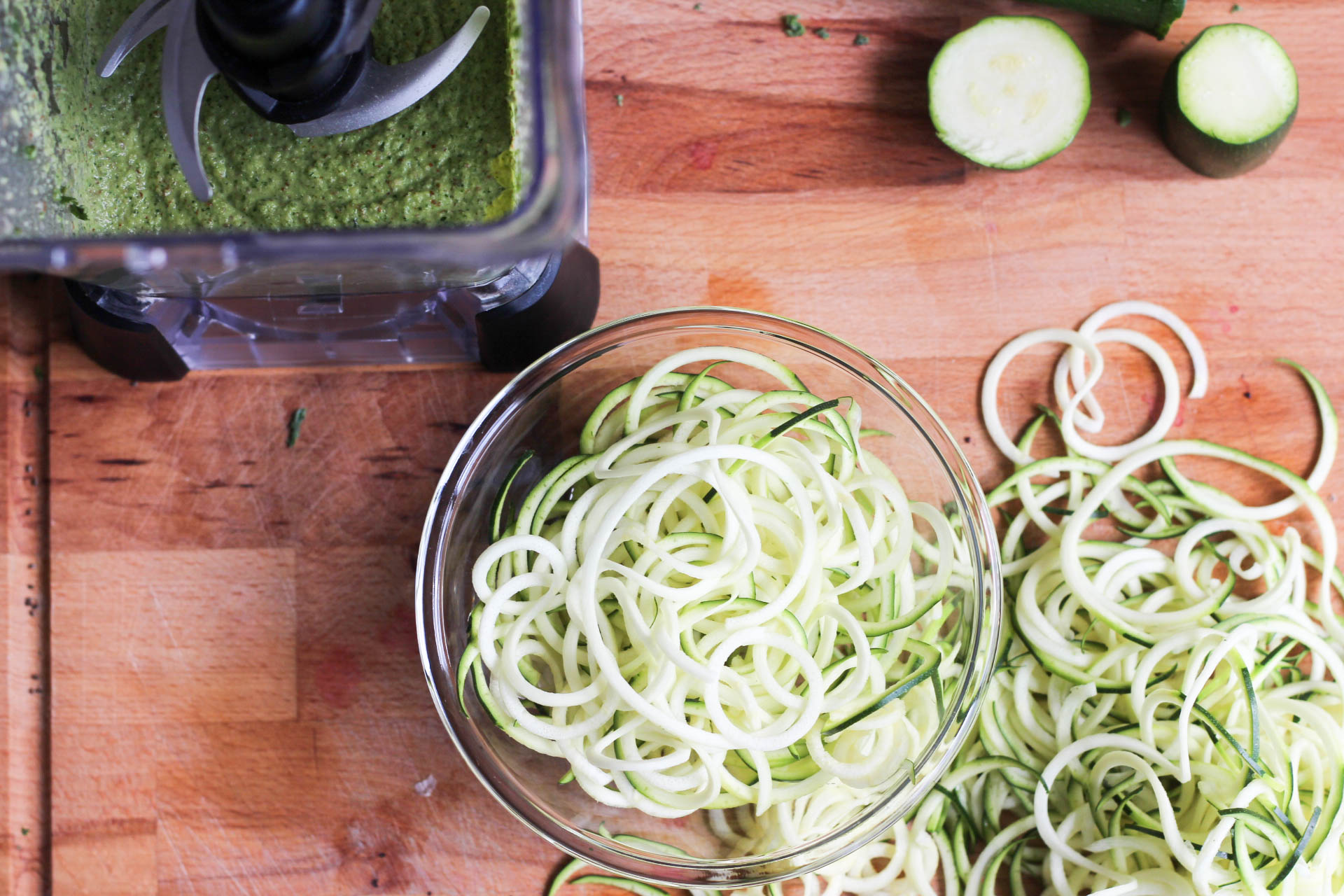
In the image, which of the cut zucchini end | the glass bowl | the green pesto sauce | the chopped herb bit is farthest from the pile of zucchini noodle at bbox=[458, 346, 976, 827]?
the chopped herb bit

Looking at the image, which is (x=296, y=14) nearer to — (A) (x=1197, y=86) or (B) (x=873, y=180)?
(B) (x=873, y=180)

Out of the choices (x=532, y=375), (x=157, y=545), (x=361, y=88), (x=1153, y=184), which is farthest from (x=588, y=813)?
(x=1153, y=184)

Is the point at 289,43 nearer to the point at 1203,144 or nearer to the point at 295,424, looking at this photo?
the point at 295,424

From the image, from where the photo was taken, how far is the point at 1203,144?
134cm

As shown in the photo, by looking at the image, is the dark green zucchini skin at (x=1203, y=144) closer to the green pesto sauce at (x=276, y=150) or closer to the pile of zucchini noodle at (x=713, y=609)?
the pile of zucchini noodle at (x=713, y=609)

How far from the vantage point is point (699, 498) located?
116cm

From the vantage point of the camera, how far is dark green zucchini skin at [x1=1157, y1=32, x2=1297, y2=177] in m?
1.33

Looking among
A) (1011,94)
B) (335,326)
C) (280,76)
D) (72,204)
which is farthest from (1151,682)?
(72,204)

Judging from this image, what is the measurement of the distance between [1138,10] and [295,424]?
49.6 inches

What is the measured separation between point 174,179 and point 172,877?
91 centimetres

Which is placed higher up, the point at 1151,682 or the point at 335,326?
the point at 335,326

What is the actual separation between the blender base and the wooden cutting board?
0.14 ft

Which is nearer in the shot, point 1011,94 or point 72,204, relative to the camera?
point 72,204

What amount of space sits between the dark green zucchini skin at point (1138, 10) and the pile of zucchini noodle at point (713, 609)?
2.12ft
